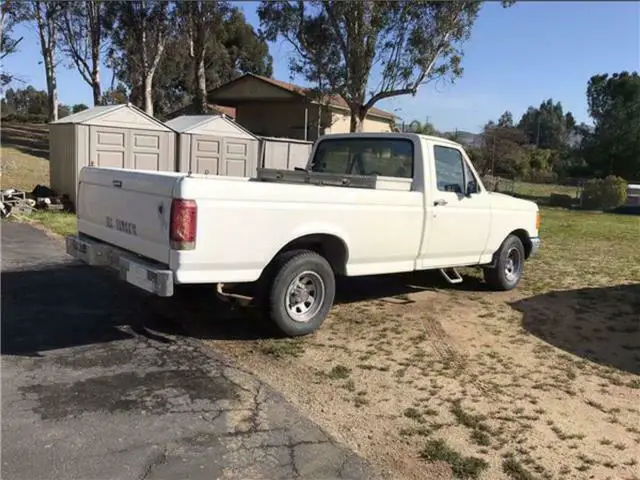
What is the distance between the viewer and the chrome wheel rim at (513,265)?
8297 millimetres

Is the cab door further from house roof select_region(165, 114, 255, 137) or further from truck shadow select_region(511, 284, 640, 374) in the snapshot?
house roof select_region(165, 114, 255, 137)

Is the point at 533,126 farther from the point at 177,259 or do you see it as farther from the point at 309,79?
the point at 177,259

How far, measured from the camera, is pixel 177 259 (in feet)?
15.8

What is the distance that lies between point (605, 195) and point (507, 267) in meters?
19.1

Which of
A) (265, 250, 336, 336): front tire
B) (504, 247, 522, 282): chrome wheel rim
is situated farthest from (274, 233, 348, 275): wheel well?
(504, 247, 522, 282): chrome wheel rim

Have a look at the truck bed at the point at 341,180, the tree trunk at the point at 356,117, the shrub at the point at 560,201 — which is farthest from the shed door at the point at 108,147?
the shrub at the point at 560,201

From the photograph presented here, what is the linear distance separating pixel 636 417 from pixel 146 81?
93.8ft

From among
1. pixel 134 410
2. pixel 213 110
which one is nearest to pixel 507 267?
pixel 134 410

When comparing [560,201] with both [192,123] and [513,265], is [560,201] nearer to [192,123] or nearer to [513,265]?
[192,123]

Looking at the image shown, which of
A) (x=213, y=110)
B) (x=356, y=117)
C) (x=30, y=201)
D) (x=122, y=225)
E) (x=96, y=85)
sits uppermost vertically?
(x=96, y=85)

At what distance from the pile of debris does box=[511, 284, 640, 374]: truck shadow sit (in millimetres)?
10411

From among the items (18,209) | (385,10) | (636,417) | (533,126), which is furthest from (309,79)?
(533,126)

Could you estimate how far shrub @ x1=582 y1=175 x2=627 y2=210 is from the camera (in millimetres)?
24859

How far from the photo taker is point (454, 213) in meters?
7.07
